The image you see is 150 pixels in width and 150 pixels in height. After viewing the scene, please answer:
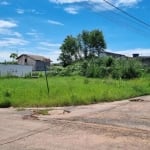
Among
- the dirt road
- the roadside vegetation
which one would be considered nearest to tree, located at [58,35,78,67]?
the roadside vegetation

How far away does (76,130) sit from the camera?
9.97m

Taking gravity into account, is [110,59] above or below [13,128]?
above

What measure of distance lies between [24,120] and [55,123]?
1247 mm

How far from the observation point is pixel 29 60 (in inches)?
3762

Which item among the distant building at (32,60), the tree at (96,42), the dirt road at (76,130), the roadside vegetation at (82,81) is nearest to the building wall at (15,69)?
the roadside vegetation at (82,81)

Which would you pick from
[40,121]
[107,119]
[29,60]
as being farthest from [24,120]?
[29,60]

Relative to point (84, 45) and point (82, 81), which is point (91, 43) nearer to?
point (84, 45)

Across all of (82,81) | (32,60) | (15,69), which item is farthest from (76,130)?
(32,60)

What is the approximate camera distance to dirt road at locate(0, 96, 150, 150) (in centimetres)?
823

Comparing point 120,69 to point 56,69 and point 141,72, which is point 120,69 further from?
point 56,69

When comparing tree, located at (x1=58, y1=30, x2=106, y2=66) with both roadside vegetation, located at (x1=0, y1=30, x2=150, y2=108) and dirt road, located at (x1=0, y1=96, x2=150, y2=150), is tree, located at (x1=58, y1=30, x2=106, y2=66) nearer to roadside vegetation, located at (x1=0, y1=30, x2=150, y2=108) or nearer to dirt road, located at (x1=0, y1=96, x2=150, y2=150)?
roadside vegetation, located at (x1=0, y1=30, x2=150, y2=108)

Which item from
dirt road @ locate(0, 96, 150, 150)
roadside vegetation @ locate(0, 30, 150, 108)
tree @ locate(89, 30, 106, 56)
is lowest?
dirt road @ locate(0, 96, 150, 150)

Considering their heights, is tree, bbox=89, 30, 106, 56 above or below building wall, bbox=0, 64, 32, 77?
above

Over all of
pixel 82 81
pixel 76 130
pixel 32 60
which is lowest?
pixel 76 130
